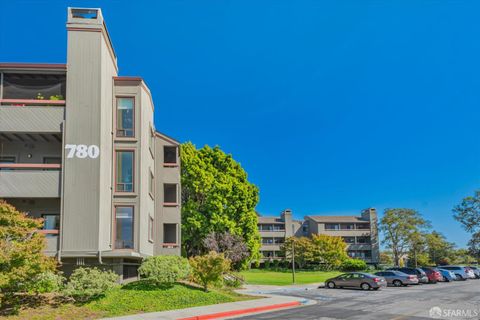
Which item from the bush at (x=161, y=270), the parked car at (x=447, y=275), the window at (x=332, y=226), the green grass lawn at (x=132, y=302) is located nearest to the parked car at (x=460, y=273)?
the parked car at (x=447, y=275)

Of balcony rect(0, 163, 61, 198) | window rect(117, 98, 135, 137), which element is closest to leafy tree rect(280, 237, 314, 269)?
window rect(117, 98, 135, 137)

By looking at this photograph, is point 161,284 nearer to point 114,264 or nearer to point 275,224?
point 114,264

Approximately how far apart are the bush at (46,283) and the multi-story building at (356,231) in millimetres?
77452

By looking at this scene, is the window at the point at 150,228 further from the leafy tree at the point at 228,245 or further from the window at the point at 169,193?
the leafy tree at the point at 228,245

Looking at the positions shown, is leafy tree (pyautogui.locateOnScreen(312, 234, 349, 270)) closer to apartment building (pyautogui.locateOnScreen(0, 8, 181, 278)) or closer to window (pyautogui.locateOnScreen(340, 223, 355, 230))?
window (pyautogui.locateOnScreen(340, 223, 355, 230))

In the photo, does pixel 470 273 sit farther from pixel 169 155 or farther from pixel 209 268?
pixel 209 268

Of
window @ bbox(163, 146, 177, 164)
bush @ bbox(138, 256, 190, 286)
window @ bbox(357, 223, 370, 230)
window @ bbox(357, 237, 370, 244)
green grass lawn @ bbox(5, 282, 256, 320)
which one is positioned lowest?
green grass lawn @ bbox(5, 282, 256, 320)

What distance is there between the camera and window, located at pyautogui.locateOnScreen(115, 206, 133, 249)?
2248 cm

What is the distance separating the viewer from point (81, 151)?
21.8 m

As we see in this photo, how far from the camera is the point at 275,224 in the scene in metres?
95.7

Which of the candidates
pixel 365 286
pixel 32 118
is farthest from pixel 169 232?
pixel 365 286

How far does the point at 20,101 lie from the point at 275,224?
77380 millimetres

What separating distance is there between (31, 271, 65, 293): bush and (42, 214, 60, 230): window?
4.74 metres

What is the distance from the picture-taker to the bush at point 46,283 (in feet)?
57.1
